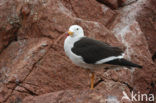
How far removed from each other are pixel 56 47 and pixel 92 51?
1472 millimetres

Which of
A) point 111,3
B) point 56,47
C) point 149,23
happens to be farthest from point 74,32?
point 149,23

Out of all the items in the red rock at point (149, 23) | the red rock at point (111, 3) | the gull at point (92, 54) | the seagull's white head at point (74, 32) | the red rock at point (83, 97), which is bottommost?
the red rock at point (149, 23)

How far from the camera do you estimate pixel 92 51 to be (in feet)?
17.4

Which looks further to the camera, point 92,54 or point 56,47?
point 56,47

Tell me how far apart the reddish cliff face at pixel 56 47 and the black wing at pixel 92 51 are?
57cm

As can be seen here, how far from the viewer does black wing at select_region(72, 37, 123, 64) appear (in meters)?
5.21

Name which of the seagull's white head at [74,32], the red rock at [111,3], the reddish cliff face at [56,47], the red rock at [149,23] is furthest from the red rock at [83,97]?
the red rock at [111,3]

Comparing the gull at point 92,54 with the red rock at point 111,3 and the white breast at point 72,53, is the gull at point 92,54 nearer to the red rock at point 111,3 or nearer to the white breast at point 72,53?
the white breast at point 72,53

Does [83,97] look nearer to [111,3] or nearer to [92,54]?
[92,54]

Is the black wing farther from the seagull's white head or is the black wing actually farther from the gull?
the seagull's white head

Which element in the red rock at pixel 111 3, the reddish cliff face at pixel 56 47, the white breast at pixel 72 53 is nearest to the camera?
the white breast at pixel 72 53

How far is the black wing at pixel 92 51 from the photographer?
521 centimetres

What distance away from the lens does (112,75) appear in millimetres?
6688

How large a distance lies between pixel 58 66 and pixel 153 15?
11.7 ft
